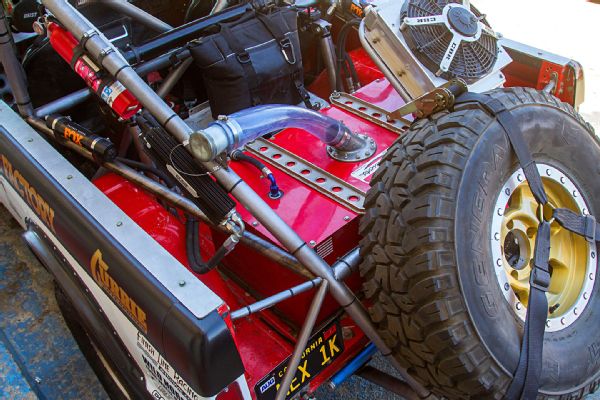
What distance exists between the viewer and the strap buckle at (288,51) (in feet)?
8.52

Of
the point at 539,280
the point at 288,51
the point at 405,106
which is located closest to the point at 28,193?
the point at 288,51

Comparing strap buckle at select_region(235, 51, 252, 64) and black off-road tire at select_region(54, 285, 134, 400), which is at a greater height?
strap buckle at select_region(235, 51, 252, 64)

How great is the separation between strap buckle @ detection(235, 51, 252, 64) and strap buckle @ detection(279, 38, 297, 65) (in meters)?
0.19

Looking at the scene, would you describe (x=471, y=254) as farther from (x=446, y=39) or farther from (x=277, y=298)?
(x=446, y=39)

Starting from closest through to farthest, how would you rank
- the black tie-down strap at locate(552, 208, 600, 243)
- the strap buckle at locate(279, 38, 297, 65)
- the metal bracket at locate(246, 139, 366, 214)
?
1. the black tie-down strap at locate(552, 208, 600, 243)
2. the metal bracket at locate(246, 139, 366, 214)
3. the strap buckle at locate(279, 38, 297, 65)

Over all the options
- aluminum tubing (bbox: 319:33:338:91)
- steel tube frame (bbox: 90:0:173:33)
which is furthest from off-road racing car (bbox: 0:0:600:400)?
aluminum tubing (bbox: 319:33:338:91)

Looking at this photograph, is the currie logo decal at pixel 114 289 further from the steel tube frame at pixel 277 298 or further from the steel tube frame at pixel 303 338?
the steel tube frame at pixel 303 338

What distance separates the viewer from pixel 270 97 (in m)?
2.63

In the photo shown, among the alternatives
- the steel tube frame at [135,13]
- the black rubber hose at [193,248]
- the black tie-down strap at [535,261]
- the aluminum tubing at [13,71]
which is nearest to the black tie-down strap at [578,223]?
the black tie-down strap at [535,261]

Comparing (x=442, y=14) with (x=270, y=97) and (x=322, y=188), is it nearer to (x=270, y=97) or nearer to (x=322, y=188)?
(x=270, y=97)

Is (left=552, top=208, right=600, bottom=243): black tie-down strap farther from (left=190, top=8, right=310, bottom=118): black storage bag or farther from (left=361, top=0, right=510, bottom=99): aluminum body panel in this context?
(left=190, top=8, right=310, bottom=118): black storage bag

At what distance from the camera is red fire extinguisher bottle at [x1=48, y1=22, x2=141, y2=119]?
1.87 m

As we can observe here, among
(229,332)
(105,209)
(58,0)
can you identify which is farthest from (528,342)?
(58,0)

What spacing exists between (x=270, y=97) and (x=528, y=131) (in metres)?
1.21
